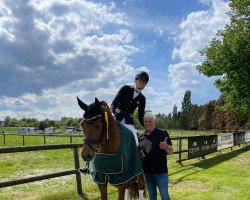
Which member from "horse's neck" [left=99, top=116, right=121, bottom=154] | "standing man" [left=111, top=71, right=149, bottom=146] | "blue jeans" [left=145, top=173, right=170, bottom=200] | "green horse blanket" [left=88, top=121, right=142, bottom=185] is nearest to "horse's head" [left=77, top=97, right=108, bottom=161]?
"horse's neck" [left=99, top=116, right=121, bottom=154]

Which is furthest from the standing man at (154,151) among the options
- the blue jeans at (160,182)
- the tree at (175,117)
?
the tree at (175,117)

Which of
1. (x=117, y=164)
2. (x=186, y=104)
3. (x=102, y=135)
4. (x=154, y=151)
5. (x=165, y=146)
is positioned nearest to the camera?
(x=102, y=135)

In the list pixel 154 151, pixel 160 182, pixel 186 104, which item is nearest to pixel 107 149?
pixel 154 151

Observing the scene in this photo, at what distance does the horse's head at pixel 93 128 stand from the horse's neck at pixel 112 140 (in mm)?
181

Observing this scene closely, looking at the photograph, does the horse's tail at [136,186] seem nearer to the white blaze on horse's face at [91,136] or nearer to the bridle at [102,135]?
the bridle at [102,135]

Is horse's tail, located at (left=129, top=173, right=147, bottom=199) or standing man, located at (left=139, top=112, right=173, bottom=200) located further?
horse's tail, located at (left=129, top=173, right=147, bottom=199)

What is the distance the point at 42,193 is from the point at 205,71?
28.4m

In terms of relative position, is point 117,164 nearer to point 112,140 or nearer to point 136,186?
point 112,140

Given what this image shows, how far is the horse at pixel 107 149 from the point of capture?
5.26 meters

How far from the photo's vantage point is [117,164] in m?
5.85

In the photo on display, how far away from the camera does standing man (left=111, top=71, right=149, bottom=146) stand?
659cm

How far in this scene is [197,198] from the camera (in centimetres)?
1016

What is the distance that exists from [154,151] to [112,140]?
43.2 inches

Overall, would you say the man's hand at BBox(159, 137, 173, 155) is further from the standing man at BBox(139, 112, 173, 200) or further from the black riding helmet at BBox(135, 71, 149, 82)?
the black riding helmet at BBox(135, 71, 149, 82)
